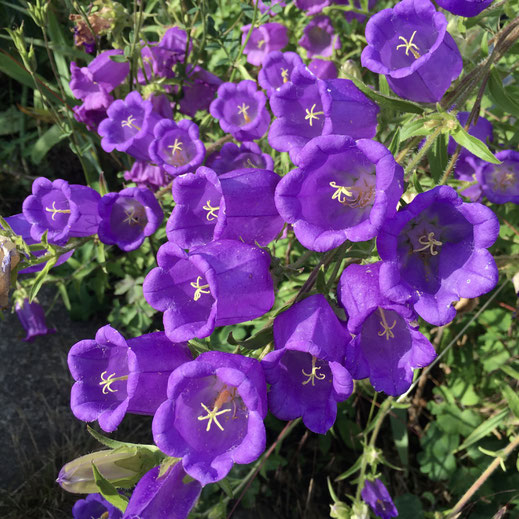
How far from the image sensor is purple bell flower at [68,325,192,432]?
1801 millimetres

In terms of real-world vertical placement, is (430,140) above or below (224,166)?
above

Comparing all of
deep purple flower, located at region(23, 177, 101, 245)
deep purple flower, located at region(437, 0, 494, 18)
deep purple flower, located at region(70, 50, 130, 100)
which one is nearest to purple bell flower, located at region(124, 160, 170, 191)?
deep purple flower, located at region(23, 177, 101, 245)

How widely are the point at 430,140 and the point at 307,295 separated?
28.3 inches

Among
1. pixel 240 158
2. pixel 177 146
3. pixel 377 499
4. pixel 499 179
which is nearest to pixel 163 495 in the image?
pixel 377 499

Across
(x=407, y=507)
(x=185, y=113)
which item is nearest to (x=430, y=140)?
(x=185, y=113)

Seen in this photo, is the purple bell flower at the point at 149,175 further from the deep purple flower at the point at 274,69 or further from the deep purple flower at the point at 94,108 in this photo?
the deep purple flower at the point at 274,69

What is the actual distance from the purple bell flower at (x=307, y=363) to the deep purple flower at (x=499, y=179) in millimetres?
1636

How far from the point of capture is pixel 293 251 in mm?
3357

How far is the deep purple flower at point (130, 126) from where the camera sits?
121 inches

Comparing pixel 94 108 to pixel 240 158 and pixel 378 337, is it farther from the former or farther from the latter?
pixel 378 337

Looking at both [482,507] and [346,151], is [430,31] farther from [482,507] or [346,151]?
[482,507]

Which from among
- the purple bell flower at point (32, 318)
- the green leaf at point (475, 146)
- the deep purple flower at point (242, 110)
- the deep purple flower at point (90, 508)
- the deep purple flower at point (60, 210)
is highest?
the green leaf at point (475, 146)

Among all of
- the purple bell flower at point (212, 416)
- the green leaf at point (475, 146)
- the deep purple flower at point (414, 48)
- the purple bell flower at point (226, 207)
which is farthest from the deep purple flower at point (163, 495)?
the deep purple flower at point (414, 48)

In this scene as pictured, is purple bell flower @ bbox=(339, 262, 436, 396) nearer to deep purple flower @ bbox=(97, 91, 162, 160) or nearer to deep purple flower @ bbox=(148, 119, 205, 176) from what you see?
deep purple flower @ bbox=(148, 119, 205, 176)
